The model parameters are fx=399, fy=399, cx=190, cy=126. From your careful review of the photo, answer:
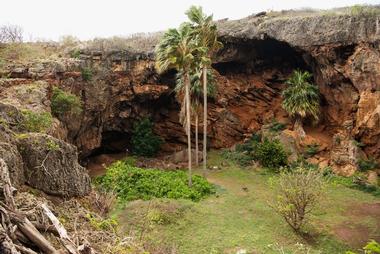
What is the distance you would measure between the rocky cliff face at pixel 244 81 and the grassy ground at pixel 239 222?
630cm

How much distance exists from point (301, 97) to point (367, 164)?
6179mm

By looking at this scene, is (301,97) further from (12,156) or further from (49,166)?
(12,156)

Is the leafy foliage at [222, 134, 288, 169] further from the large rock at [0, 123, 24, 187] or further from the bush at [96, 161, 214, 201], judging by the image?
the large rock at [0, 123, 24, 187]

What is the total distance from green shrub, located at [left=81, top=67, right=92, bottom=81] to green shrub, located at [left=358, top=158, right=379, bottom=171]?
19.2 metres

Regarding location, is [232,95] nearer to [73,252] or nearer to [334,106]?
[334,106]

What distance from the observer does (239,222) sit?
18.9 metres

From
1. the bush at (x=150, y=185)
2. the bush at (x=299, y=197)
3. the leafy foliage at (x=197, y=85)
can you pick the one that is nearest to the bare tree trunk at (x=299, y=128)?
the leafy foliage at (x=197, y=85)

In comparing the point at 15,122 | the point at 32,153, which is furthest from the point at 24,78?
the point at 32,153

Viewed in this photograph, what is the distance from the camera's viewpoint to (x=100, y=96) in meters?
29.2

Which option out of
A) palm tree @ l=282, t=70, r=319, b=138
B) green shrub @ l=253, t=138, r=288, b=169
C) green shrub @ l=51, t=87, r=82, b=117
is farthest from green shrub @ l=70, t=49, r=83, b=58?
palm tree @ l=282, t=70, r=319, b=138

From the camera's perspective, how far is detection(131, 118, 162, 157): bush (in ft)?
101

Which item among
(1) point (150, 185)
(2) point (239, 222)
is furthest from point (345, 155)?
(1) point (150, 185)

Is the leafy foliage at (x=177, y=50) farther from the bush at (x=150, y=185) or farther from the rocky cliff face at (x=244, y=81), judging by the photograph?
the rocky cliff face at (x=244, y=81)

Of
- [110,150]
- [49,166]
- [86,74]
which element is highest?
[86,74]
